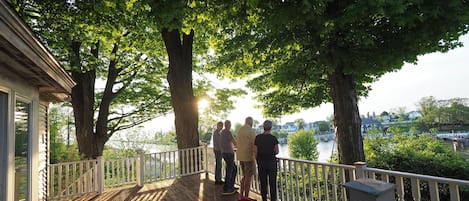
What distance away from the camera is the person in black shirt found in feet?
14.5

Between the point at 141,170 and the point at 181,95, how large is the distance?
2999 millimetres

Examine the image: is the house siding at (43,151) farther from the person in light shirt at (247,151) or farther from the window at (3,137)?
the person in light shirt at (247,151)

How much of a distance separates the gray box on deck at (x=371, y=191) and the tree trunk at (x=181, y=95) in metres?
7.48

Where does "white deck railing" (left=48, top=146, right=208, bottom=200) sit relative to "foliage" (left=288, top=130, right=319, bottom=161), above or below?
above

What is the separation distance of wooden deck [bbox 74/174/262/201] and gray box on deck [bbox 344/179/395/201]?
3.41 meters

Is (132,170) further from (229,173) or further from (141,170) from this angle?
(229,173)

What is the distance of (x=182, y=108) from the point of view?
9414 mm

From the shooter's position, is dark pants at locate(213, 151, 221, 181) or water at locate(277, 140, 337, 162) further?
water at locate(277, 140, 337, 162)

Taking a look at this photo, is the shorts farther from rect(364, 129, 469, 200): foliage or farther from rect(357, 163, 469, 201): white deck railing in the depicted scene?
rect(364, 129, 469, 200): foliage

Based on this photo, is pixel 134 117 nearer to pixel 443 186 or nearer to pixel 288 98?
pixel 288 98

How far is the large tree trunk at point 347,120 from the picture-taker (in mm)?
5613

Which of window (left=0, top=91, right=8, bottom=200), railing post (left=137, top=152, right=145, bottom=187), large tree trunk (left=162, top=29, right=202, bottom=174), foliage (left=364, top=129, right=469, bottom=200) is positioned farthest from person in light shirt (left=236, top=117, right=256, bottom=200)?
foliage (left=364, top=129, right=469, bottom=200)

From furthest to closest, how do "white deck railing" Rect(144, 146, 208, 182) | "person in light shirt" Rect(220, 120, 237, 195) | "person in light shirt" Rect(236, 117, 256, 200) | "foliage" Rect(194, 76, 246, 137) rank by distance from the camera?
"foliage" Rect(194, 76, 246, 137), "white deck railing" Rect(144, 146, 208, 182), "person in light shirt" Rect(220, 120, 237, 195), "person in light shirt" Rect(236, 117, 256, 200)

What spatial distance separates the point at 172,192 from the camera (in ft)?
21.5
